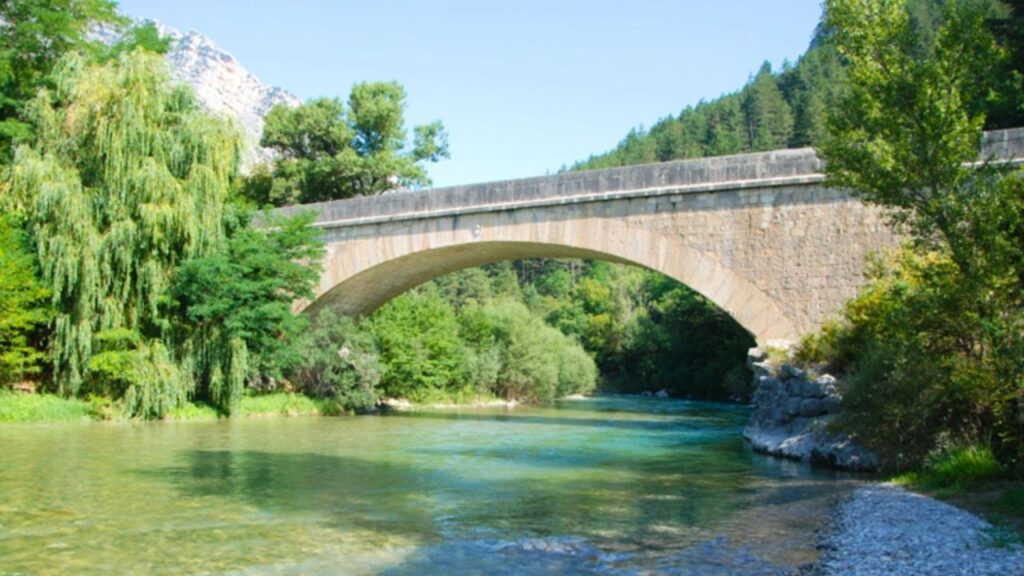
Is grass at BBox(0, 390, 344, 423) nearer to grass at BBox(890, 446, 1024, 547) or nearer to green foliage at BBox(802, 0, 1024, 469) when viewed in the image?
grass at BBox(890, 446, 1024, 547)

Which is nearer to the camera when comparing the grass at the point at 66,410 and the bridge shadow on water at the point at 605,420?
the grass at the point at 66,410

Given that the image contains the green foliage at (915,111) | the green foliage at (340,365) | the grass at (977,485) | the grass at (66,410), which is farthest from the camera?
the green foliage at (340,365)

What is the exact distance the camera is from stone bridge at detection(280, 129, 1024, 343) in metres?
15.7

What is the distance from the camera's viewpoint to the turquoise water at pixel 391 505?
6.89m

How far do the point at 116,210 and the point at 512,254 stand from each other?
8.88 meters

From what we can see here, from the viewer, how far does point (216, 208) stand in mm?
19828

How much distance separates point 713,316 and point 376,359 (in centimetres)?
2024

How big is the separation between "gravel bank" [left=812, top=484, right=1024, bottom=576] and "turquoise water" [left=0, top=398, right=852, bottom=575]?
12.5 inches

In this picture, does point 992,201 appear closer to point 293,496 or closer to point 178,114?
point 293,496

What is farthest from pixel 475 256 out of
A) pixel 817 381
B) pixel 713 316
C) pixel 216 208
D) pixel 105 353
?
pixel 713 316

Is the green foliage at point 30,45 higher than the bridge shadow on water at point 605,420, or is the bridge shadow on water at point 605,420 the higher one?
the green foliage at point 30,45

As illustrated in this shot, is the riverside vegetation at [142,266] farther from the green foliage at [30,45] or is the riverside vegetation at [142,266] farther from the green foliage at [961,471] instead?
the green foliage at [961,471]

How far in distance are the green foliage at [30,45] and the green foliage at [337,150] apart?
30.9ft

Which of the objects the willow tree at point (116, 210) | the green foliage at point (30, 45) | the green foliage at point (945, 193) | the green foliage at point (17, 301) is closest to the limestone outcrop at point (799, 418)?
the green foliage at point (945, 193)
